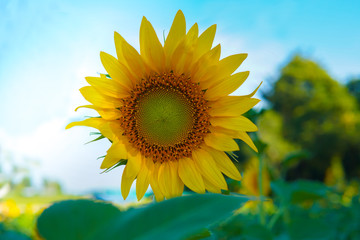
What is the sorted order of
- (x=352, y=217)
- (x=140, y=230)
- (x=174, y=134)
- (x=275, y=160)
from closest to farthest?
1. (x=140, y=230)
2. (x=174, y=134)
3. (x=352, y=217)
4. (x=275, y=160)

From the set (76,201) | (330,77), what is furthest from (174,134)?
(330,77)

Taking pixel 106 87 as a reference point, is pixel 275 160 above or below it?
below

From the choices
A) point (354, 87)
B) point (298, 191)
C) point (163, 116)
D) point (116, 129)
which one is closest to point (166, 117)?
point (163, 116)

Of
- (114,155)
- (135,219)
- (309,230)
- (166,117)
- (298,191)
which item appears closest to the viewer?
(135,219)

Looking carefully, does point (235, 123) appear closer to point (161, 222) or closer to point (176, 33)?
point (176, 33)

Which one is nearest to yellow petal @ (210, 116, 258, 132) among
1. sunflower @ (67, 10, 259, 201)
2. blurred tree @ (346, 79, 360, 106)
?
sunflower @ (67, 10, 259, 201)

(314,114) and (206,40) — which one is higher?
(206,40)

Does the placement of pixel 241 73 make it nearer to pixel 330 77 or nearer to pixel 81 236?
pixel 81 236
